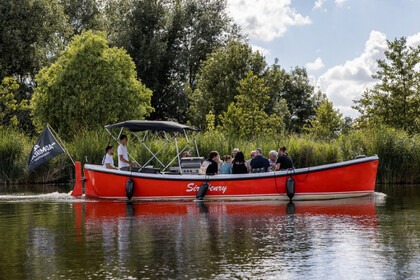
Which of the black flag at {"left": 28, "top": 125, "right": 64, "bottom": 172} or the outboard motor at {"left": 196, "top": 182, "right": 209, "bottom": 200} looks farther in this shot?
the black flag at {"left": 28, "top": 125, "right": 64, "bottom": 172}

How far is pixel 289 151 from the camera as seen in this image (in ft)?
115

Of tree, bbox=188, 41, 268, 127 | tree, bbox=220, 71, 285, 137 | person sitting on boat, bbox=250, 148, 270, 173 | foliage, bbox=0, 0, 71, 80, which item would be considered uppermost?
foliage, bbox=0, 0, 71, 80

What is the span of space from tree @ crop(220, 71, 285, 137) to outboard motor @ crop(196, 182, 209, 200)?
24.3 m

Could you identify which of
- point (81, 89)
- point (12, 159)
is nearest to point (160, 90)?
point (81, 89)

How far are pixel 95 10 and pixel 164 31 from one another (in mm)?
7338

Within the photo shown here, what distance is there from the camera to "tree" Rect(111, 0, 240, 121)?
6931 centimetres

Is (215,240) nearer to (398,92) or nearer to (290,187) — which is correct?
(290,187)

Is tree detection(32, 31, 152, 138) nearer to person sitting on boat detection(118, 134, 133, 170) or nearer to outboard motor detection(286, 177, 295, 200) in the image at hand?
person sitting on boat detection(118, 134, 133, 170)

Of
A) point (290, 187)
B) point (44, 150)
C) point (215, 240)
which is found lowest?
point (215, 240)

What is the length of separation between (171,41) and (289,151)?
133ft

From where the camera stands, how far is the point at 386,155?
34.1 m

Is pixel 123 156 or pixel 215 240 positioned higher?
pixel 123 156

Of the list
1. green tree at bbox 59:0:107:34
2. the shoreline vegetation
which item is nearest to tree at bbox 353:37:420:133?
the shoreline vegetation

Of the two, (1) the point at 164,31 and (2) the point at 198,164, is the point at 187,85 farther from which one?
(2) the point at 198,164
